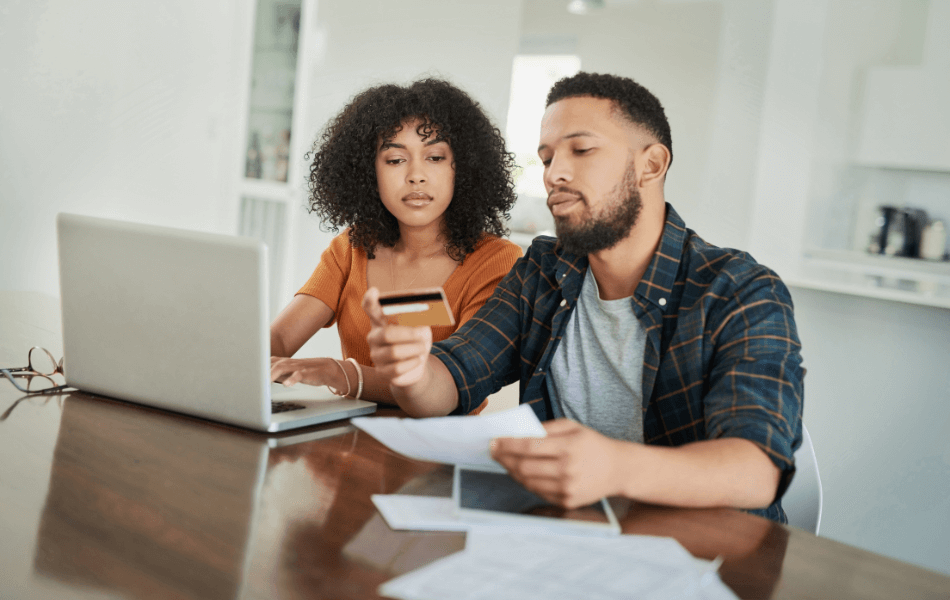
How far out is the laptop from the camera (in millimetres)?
1009

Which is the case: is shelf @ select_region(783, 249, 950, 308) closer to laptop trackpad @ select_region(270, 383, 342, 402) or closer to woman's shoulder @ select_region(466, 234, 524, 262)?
woman's shoulder @ select_region(466, 234, 524, 262)

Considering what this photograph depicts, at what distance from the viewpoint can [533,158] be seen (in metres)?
3.58

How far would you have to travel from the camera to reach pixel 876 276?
2.57 m

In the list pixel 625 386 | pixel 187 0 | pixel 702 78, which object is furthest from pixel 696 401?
pixel 187 0

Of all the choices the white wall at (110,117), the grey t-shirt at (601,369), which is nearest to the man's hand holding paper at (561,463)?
the grey t-shirt at (601,369)

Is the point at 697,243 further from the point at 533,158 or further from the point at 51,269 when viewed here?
the point at 51,269

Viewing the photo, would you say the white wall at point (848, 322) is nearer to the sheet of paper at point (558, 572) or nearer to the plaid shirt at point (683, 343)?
the plaid shirt at point (683, 343)

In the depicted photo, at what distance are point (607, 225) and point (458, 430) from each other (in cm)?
63

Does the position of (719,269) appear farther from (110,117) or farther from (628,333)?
(110,117)

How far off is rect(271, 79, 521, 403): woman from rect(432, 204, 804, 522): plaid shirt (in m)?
0.24

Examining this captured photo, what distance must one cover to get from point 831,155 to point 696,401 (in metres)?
1.92

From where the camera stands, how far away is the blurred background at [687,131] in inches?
99.9

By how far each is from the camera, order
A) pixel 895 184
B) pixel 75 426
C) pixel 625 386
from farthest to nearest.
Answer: pixel 895 184 → pixel 625 386 → pixel 75 426

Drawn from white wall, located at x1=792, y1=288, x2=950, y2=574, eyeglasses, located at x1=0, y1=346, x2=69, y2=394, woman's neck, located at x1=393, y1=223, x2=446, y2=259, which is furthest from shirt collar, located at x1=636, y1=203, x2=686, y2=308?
white wall, located at x1=792, y1=288, x2=950, y2=574
